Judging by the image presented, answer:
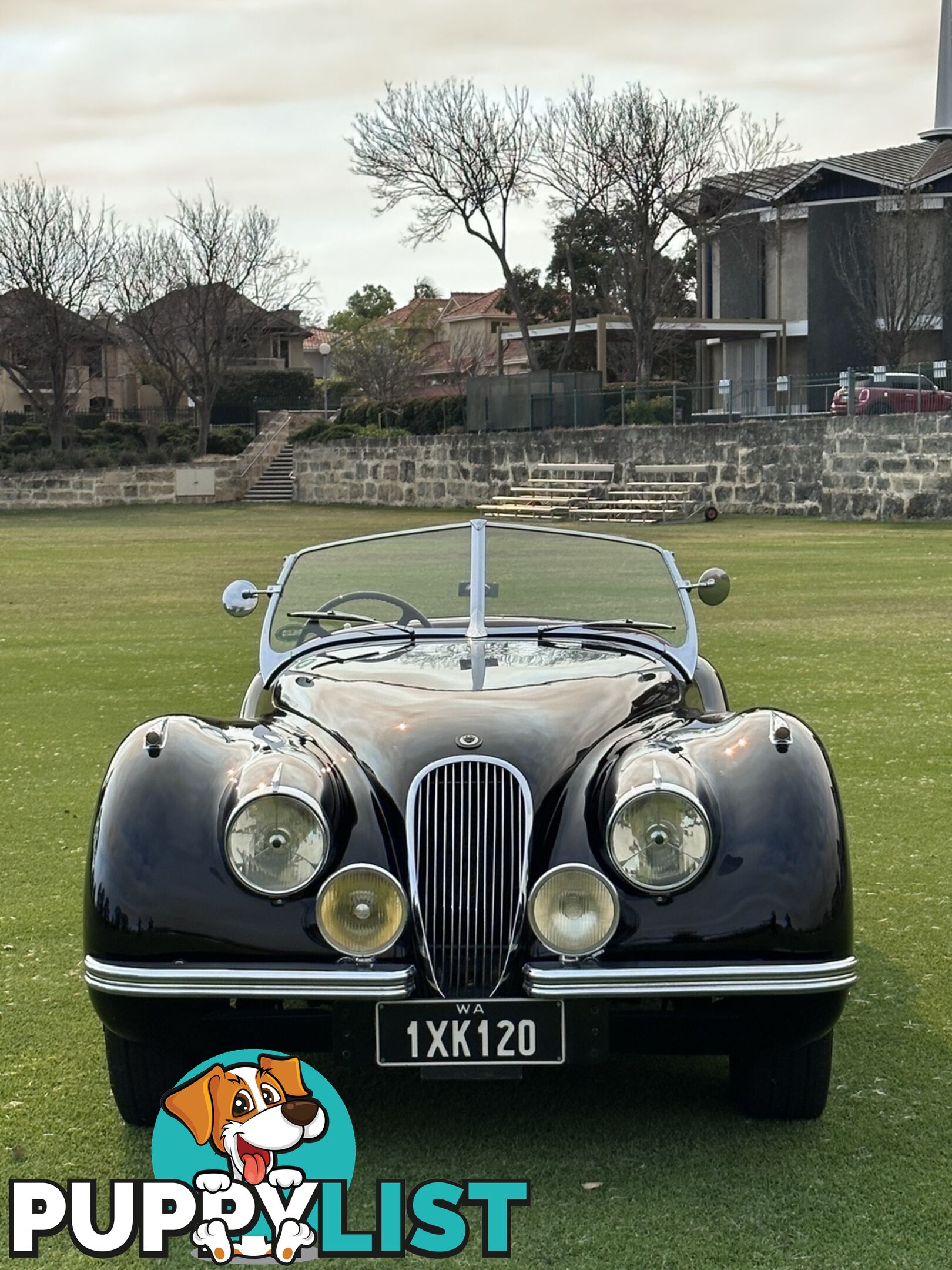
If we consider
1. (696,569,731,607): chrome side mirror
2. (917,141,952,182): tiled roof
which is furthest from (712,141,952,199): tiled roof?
(696,569,731,607): chrome side mirror

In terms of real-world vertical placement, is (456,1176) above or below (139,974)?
below

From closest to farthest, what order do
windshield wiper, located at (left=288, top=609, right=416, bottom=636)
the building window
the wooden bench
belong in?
1. windshield wiper, located at (left=288, top=609, right=416, bottom=636)
2. the wooden bench
3. the building window

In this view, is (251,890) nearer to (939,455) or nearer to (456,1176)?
(456,1176)

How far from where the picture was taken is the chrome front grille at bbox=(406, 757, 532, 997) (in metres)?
3.78

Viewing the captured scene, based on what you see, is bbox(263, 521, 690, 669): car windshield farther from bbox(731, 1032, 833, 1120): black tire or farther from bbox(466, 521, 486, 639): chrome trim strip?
bbox(731, 1032, 833, 1120): black tire

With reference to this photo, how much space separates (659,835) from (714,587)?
6.04ft

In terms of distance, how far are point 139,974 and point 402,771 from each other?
779mm

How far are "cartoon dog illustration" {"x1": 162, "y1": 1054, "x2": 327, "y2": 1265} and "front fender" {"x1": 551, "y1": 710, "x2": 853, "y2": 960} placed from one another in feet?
2.56

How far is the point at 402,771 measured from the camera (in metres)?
4.04

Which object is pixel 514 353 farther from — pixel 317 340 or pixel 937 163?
pixel 937 163

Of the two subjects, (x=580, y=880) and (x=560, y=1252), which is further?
(x=580, y=880)

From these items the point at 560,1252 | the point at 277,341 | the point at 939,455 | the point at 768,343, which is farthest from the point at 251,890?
the point at 277,341

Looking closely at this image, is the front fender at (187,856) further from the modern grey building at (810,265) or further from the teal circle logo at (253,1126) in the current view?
the modern grey building at (810,265)

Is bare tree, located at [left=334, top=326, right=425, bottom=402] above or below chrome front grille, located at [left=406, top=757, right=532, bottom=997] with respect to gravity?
above
